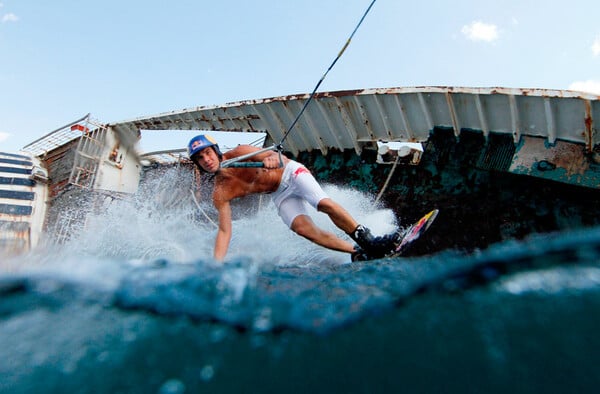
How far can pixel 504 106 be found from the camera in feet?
15.4

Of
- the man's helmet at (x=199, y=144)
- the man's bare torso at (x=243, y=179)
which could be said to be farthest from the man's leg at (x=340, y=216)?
the man's helmet at (x=199, y=144)

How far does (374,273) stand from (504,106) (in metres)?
3.32

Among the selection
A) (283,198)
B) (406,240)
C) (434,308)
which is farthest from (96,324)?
(406,240)

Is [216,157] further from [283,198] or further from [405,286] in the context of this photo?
[405,286]

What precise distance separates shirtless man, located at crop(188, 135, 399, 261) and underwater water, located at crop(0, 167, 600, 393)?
1.38 metres

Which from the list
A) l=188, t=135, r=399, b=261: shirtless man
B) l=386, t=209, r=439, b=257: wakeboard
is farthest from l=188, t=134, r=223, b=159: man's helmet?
l=386, t=209, r=439, b=257: wakeboard

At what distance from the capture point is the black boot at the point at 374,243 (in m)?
3.81

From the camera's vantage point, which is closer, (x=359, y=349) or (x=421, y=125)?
(x=359, y=349)

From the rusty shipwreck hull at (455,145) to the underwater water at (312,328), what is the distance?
244 centimetres

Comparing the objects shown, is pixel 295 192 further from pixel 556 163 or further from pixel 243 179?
pixel 556 163

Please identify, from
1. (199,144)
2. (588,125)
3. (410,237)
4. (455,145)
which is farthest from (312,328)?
(455,145)

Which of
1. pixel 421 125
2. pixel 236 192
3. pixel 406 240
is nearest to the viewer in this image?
pixel 406 240

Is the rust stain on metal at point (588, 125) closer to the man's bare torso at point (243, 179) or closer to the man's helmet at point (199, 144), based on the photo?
the man's bare torso at point (243, 179)

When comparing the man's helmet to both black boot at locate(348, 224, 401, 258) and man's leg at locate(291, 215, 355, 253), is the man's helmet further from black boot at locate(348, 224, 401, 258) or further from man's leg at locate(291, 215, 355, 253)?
black boot at locate(348, 224, 401, 258)
